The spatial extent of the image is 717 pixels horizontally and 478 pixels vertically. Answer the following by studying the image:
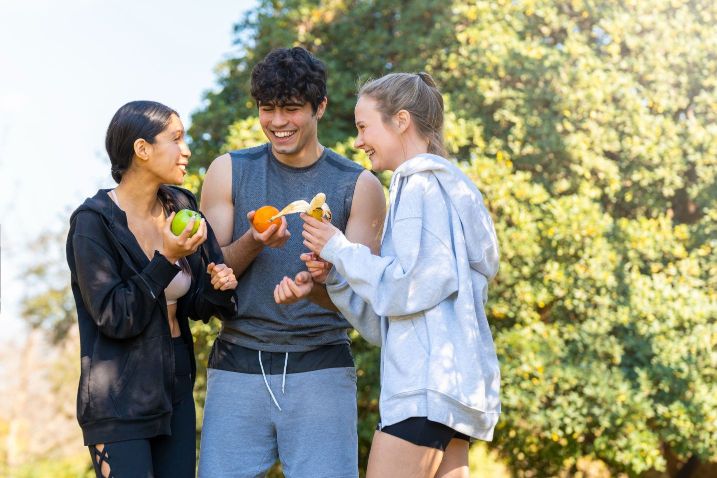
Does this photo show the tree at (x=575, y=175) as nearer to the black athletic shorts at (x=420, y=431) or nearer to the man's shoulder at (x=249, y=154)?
the man's shoulder at (x=249, y=154)

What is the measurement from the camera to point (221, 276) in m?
3.02

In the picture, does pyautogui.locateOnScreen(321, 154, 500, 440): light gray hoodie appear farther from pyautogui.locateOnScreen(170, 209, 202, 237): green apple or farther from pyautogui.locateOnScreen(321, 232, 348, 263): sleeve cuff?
pyautogui.locateOnScreen(170, 209, 202, 237): green apple

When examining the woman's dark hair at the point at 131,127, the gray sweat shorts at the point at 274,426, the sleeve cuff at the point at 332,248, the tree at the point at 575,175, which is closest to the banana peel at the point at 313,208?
the sleeve cuff at the point at 332,248

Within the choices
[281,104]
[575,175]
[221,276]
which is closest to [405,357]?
[221,276]

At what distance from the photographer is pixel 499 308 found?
7.55 metres

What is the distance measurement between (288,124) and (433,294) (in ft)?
3.12

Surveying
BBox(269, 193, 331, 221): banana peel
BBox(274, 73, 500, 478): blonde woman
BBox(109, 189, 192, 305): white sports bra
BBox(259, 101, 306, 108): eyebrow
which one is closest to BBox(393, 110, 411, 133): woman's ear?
BBox(274, 73, 500, 478): blonde woman

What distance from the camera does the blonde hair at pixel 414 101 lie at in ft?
9.48

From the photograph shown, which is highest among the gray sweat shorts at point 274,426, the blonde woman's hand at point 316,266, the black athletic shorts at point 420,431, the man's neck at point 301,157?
the man's neck at point 301,157

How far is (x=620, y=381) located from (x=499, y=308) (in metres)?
1.14

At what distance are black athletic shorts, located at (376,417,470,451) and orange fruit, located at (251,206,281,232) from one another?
80 cm

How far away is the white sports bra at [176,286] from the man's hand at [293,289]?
1.14ft

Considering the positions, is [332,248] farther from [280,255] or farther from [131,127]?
[131,127]

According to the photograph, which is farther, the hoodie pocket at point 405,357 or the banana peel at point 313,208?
the banana peel at point 313,208
